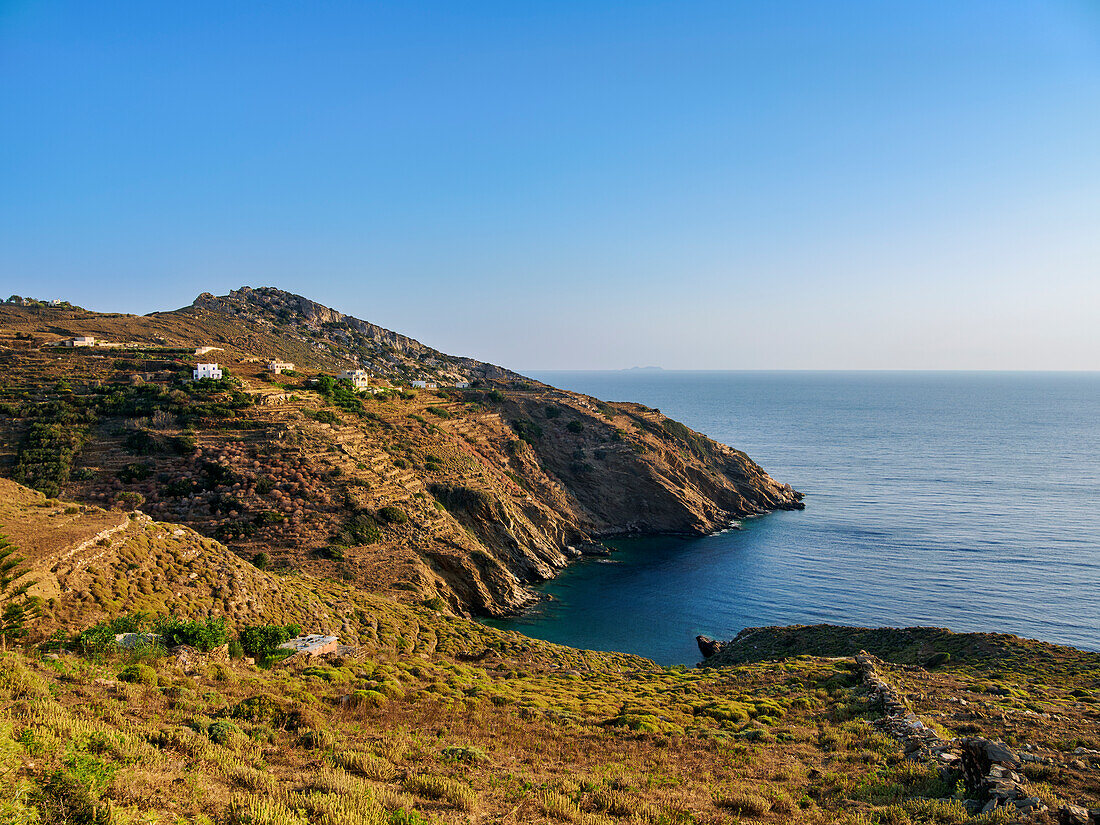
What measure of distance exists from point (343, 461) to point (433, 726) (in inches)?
1425

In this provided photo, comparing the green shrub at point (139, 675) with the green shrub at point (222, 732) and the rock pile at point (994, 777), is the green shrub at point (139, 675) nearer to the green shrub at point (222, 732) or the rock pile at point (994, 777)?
the green shrub at point (222, 732)

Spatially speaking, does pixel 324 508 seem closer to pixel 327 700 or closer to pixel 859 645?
pixel 327 700

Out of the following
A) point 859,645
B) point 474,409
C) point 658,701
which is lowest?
point 859,645

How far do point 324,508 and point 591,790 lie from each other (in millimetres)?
35889

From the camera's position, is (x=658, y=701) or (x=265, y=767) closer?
(x=265, y=767)

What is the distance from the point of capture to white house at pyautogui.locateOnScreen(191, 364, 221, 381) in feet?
185

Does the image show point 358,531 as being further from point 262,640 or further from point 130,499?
point 262,640

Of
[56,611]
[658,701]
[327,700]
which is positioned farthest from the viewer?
[658,701]

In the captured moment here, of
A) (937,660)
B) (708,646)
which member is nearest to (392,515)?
(708,646)

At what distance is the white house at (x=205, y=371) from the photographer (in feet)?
185

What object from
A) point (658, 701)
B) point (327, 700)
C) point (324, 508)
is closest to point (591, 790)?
point (327, 700)

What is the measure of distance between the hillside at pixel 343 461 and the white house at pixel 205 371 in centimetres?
225

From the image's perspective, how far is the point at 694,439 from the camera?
92.9 m

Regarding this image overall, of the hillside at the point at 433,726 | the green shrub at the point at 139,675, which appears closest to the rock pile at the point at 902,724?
the hillside at the point at 433,726
